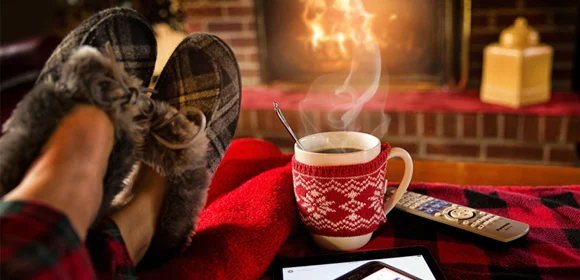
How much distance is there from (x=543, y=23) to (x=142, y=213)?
5.01 feet

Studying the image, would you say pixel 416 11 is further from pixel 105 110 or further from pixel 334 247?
pixel 105 110

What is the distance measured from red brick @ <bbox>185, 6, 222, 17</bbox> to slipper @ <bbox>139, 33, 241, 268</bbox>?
4.51ft

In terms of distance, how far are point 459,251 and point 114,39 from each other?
0.45m

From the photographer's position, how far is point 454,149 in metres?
1.73

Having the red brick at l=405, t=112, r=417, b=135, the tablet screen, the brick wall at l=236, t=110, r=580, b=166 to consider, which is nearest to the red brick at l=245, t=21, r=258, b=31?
the brick wall at l=236, t=110, r=580, b=166

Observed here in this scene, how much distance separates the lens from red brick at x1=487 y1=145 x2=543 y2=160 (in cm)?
164

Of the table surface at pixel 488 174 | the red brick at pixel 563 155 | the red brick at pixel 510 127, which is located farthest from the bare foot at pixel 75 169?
the red brick at pixel 563 155

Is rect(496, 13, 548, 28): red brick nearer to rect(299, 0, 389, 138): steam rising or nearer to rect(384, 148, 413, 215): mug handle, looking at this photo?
rect(299, 0, 389, 138): steam rising

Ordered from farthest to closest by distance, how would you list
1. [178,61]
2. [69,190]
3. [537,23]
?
[537,23]
[178,61]
[69,190]

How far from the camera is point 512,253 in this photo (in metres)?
0.57

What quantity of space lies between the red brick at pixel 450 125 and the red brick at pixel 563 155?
283 millimetres

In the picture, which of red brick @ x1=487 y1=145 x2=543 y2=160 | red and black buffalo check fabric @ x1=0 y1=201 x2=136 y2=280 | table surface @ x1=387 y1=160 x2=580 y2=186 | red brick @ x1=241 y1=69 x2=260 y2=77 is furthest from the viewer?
red brick @ x1=241 y1=69 x2=260 y2=77

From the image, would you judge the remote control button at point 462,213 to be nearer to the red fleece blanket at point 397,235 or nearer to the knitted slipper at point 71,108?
the red fleece blanket at point 397,235

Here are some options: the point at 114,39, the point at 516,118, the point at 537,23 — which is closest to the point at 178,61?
the point at 114,39
